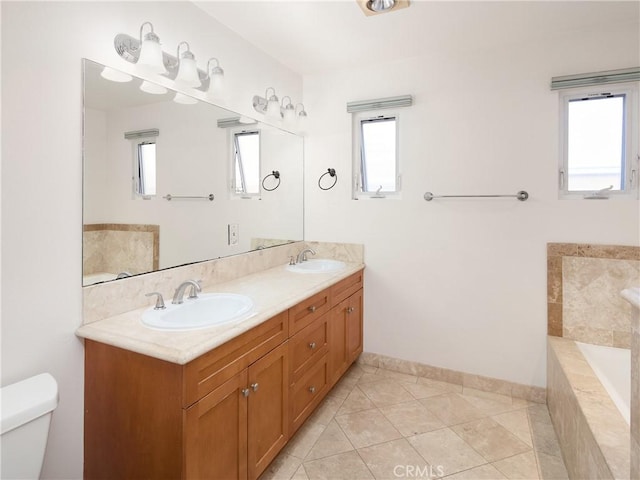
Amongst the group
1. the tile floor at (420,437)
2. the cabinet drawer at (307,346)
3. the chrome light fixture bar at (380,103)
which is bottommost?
the tile floor at (420,437)

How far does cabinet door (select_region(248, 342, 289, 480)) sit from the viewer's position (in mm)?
1530

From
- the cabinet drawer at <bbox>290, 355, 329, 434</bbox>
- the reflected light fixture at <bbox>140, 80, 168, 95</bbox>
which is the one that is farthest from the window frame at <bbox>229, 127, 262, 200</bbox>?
the cabinet drawer at <bbox>290, 355, 329, 434</bbox>

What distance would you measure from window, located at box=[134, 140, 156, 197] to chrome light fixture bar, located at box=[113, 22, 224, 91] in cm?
36

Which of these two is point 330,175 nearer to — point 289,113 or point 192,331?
point 289,113

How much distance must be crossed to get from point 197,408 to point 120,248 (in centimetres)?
82

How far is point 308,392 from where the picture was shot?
6.73 ft

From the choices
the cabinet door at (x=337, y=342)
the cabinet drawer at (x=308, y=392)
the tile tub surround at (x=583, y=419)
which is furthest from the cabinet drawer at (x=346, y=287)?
the tile tub surround at (x=583, y=419)

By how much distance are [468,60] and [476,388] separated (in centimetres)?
237

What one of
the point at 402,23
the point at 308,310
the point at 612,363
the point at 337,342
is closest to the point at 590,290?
the point at 612,363

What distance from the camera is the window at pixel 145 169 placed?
172 cm

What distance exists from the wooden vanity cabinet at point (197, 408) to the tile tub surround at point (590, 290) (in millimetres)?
1739

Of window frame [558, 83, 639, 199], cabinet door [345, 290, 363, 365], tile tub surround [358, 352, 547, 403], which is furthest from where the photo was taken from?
cabinet door [345, 290, 363, 365]

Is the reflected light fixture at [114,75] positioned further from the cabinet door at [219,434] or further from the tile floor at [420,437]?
the tile floor at [420,437]

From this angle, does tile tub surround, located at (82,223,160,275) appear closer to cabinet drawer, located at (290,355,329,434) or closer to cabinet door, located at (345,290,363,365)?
cabinet drawer, located at (290,355,329,434)
